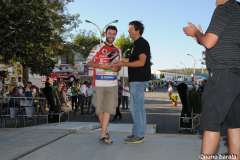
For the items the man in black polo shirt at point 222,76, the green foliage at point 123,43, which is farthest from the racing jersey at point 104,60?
the green foliage at point 123,43

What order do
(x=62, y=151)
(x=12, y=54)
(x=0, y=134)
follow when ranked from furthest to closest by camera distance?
(x=12, y=54) → (x=0, y=134) → (x=62, y=151)

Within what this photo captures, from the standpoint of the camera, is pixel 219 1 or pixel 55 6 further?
pixel 55 6

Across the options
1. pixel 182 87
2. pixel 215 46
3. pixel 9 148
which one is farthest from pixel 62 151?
pixel 182 87

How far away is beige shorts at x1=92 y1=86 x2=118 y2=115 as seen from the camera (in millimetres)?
4277

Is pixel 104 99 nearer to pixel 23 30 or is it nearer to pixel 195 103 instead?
pixel 195 103

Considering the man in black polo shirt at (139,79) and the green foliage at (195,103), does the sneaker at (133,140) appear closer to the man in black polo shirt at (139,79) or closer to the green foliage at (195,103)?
the man in black polo shirt at (139,79)

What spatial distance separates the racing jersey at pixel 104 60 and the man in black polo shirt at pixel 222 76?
2103 mm

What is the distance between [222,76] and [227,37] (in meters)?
0.34

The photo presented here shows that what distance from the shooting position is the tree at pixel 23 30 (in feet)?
50.7

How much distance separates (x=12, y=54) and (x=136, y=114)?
46.9 ft

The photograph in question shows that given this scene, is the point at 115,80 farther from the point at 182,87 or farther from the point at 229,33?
the point at 182,87

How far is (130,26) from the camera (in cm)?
433

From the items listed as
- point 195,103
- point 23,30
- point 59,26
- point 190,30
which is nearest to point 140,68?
point 190,30

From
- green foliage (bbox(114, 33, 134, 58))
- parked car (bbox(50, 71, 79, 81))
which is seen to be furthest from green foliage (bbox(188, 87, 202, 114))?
green foliage (bbox(114, 33, 134, 58))
